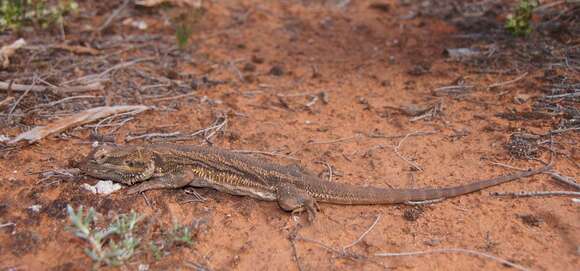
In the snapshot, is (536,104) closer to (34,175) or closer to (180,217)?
(180,217)

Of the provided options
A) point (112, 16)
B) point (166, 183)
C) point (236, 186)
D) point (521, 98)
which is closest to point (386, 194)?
point (236, 186)

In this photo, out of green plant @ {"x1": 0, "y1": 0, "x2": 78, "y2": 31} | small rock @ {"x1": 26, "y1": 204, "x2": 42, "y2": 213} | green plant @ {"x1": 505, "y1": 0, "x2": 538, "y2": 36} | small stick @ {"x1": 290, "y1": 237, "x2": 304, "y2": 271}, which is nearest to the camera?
small stick @ {"x1": 290, "y1": 237, "x2": 304, "y2": 271}

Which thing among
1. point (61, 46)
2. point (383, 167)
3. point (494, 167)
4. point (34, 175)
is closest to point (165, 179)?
point (34, 175)

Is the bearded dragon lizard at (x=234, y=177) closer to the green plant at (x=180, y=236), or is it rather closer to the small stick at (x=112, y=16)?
the green plant at (x=180, y=236)

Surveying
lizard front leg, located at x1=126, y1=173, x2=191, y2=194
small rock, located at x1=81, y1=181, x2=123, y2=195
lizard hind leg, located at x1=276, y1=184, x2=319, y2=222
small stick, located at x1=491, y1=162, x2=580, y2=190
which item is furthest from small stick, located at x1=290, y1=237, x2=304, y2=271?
small stick, located at x1=491, y1=162, x2=580, y2=190

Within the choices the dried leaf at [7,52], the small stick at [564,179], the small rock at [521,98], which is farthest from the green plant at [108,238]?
the small rock at [521,98]

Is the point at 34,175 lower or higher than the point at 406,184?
higher

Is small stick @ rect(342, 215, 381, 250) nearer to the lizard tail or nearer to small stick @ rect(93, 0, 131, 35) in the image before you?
the lizard tail
